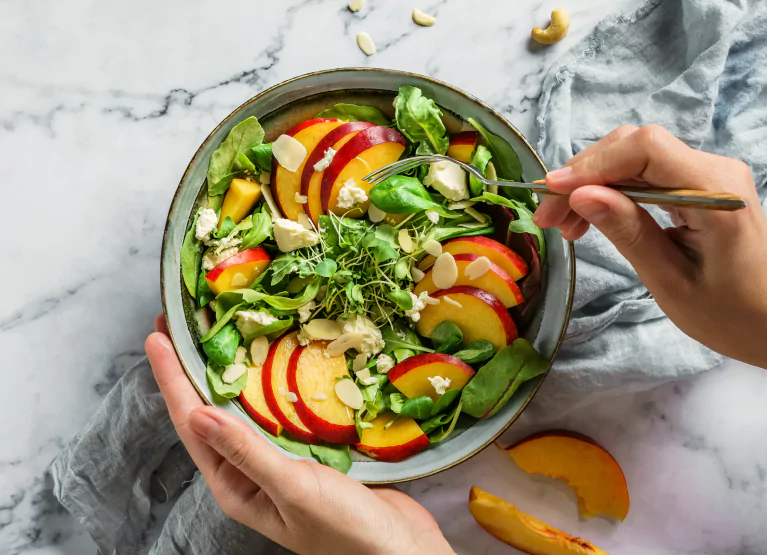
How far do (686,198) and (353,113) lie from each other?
64cm

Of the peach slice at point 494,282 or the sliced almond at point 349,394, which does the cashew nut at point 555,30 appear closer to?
the peach slice at point 494,282

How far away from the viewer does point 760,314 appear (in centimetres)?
108

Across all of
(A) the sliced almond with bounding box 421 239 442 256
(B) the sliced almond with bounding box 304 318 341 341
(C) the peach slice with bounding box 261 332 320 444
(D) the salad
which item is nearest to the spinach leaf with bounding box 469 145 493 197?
(D) the salad

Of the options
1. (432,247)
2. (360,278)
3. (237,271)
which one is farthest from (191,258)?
(432,247)

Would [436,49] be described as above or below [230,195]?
above

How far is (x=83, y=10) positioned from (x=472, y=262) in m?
1.06

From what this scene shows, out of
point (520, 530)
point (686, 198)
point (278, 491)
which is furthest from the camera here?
point (520, 530)

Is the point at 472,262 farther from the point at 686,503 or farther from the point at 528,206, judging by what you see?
the point at 686,503

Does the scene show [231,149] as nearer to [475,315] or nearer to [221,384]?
[221,384]

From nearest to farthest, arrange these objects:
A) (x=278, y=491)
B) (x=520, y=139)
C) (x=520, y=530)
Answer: (x=278, y=491)
(x=520, y=139)
(x=520, y=530)

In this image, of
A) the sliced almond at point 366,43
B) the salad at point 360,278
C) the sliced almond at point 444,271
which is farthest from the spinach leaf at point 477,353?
the sliced almond at point 366,43

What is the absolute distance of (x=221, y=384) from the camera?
3.87 ft

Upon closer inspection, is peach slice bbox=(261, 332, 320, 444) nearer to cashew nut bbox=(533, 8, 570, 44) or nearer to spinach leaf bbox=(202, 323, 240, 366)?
spinach leaf bbox=(202, 323, 240, 366)

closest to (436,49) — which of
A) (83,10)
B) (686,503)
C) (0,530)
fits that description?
(83,10)
